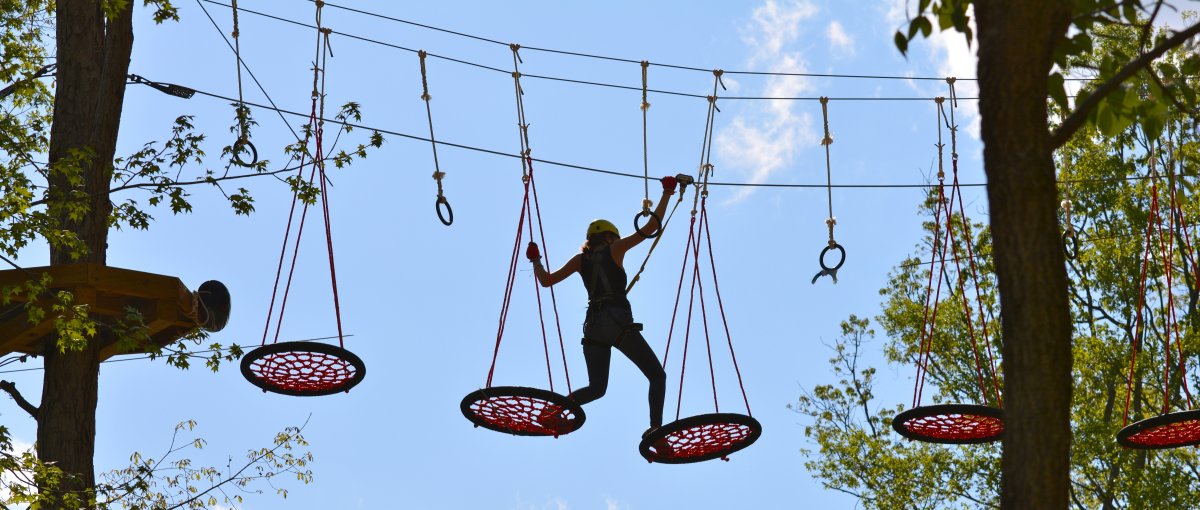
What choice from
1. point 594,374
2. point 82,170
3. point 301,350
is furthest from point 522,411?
point 82,170

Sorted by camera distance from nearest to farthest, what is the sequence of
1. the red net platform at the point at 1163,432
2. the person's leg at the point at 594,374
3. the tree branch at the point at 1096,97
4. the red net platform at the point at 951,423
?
the tree branch at the point at 1096,97 → the red net platform at the point at 951,423 → the red net platform at the point at 1163,432 → the person's leg at the point at 594,374

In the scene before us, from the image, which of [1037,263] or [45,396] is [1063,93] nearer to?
[1037,263]

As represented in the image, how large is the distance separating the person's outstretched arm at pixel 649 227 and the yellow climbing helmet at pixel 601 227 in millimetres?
78

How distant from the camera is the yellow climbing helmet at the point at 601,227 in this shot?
797cm

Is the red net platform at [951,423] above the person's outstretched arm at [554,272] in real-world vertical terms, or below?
below

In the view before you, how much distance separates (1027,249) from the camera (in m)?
3.80

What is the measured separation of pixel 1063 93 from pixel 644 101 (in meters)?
4.81

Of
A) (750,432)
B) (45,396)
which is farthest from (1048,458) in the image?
(45,396)

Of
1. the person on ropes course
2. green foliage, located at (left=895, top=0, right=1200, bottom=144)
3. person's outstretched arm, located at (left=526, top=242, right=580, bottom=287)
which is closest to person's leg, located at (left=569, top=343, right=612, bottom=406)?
the person on ropes course

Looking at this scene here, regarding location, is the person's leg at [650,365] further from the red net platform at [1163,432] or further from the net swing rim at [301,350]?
the red net platform at [1163,432]

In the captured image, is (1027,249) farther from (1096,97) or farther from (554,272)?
(554,272)

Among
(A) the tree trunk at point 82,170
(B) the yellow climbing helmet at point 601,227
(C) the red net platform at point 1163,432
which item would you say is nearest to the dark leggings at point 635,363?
(B) the yellow climbing helmet at point 601,227

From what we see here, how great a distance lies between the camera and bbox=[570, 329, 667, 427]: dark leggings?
25.3ft

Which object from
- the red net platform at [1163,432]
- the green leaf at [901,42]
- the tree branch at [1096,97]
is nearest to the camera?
the tree branch at [1096,97]
